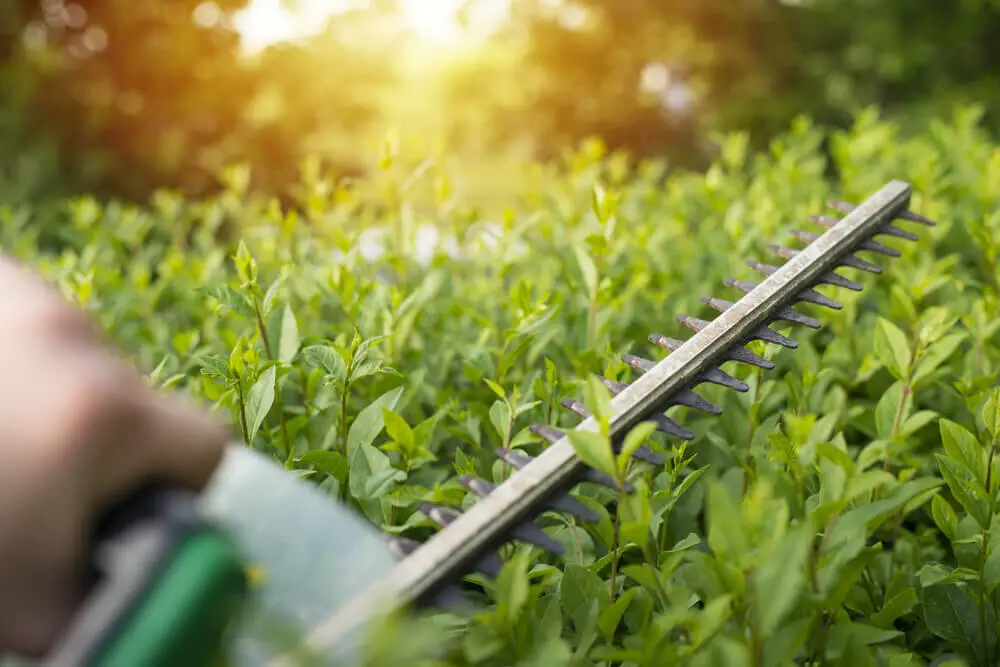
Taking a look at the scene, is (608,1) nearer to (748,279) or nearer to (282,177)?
(282,177)

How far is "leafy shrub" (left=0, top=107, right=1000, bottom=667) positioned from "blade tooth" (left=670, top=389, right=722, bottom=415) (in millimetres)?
115

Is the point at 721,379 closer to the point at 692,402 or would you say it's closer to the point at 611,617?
the point at 692,402

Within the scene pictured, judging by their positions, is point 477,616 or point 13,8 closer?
point 477,616

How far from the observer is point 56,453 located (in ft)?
2.48

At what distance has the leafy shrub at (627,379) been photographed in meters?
1.15

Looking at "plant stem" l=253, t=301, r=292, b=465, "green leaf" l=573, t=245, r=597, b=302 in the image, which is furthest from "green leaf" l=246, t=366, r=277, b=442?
"green leaf" l=573, t=245, r=597, b=302

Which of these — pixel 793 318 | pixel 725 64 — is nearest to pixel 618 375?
pixel 793 318

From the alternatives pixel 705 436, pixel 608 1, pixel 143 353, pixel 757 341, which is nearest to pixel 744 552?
pixel 757 341

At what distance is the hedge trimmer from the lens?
760mm

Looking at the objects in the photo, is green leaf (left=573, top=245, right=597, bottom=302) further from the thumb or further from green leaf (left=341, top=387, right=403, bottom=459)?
the thumb

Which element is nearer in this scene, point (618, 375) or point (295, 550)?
point (295, 550)

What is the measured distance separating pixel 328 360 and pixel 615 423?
0.58 m

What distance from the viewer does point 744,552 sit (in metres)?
1.04

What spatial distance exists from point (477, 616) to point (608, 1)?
558 inches
